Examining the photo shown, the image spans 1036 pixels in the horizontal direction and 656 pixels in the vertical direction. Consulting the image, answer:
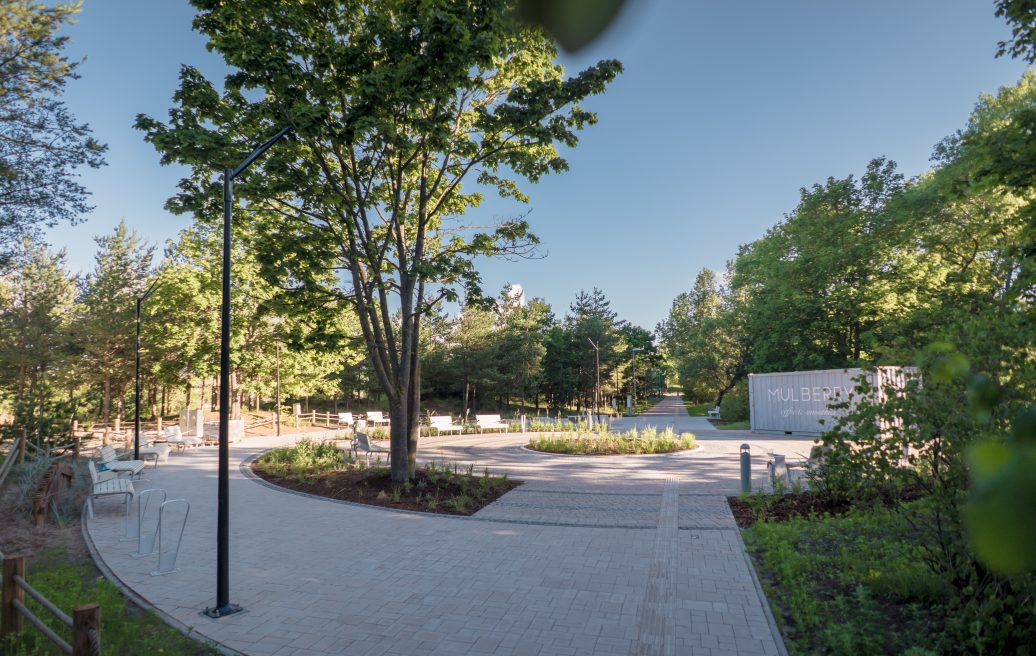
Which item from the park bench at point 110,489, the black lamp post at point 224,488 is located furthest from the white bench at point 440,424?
the black lamp post at point 224,488

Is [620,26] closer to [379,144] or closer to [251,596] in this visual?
[251,596]

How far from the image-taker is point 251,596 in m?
6.77

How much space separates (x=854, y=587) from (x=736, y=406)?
30.3 meters

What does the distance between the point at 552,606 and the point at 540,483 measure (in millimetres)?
7595

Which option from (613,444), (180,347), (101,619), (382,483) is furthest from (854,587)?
(180,347)

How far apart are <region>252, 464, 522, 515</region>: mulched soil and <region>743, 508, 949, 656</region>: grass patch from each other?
229 inches

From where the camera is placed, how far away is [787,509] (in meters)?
10.0

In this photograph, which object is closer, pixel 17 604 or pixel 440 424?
pixel 17 604

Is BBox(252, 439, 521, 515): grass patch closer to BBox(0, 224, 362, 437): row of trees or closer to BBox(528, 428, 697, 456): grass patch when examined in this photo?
BBox(528, 428, 697, 456): grass patch

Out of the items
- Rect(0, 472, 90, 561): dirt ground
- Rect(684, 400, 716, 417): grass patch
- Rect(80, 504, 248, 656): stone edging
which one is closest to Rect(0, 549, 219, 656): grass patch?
Rect(80, 504, 248, 656): stone edging

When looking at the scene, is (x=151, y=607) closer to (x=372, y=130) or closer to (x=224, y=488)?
(x=224, y=488)

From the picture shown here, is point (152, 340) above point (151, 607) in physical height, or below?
above

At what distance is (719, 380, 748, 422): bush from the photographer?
1359 inches

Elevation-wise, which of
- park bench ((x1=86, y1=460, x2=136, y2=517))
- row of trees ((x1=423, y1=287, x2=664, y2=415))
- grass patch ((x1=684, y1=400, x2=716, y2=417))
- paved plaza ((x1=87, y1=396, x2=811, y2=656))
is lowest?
grass patch ((x1=684, y1=400, x2=716, y2=417))
